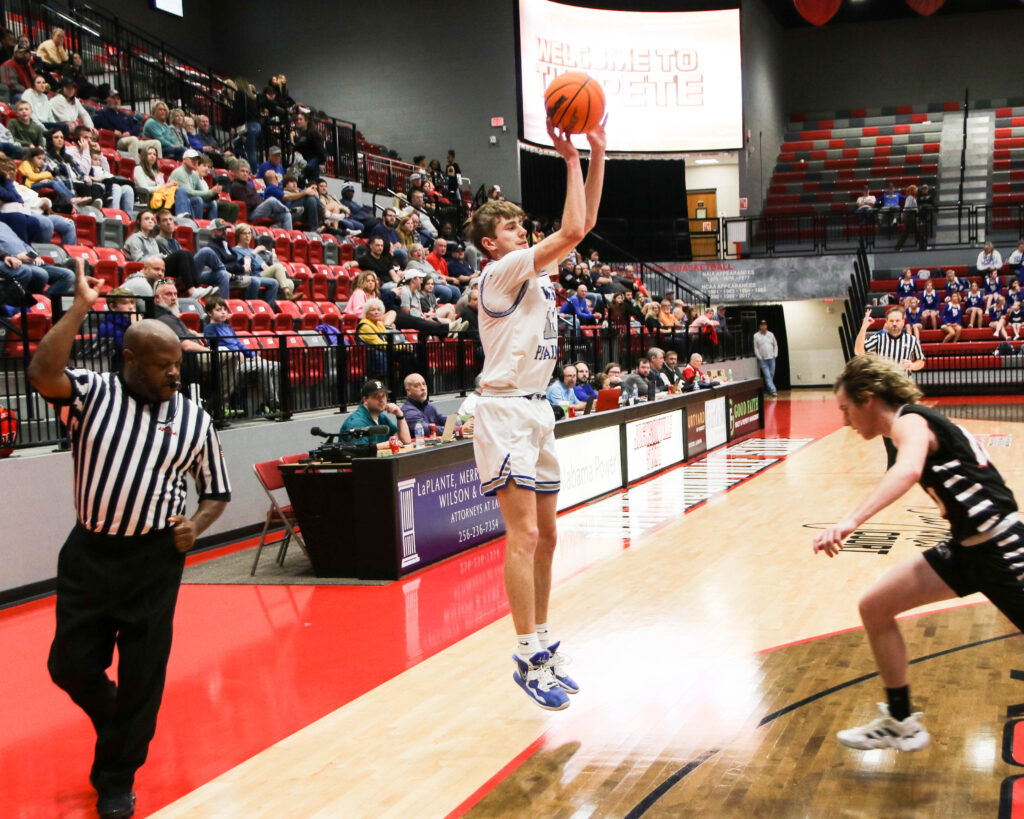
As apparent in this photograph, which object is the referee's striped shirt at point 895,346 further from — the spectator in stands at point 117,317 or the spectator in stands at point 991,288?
the spectator in stands at point 991,288

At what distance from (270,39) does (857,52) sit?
19.3 m

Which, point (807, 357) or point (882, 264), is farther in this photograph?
point (807, 357)

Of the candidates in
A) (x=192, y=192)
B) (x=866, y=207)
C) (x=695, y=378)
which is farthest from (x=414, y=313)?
(x=866, y=207)

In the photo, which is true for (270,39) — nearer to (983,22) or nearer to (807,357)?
(807,357)

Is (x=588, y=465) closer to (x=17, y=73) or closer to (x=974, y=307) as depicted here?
(x=17, y=73)

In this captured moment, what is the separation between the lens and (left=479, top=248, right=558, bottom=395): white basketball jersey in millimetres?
4281

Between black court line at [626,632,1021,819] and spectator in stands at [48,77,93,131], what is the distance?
11.2m

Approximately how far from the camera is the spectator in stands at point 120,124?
1372 centimetres

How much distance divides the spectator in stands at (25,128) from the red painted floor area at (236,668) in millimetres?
6733

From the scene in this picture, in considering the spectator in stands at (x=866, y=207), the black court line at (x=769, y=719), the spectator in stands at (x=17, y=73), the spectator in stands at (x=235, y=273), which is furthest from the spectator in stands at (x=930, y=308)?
the black court line at (x=769, y=719)

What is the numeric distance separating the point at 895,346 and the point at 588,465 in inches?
126

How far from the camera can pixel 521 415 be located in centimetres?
434

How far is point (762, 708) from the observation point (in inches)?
177

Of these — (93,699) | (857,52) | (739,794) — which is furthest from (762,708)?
(857,52)
